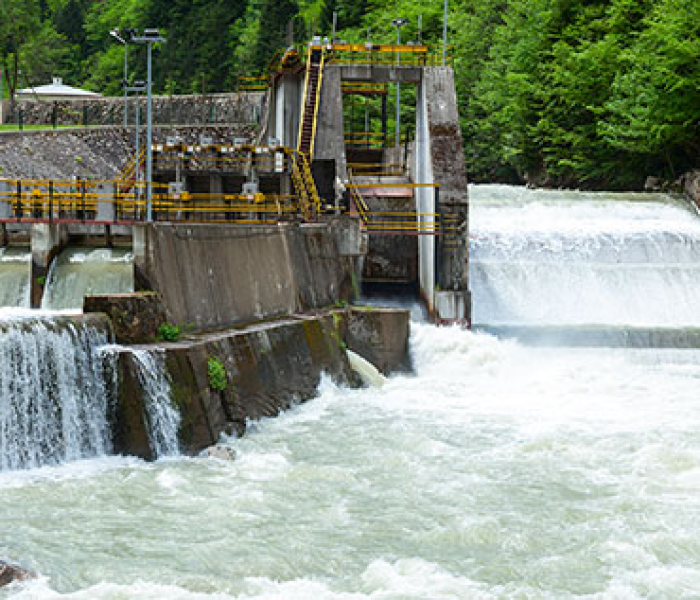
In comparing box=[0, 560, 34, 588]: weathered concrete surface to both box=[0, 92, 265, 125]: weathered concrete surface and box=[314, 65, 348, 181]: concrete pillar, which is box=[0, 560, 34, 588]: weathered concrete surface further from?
box=[0, 92, 265, 125]: weathered concrete surface

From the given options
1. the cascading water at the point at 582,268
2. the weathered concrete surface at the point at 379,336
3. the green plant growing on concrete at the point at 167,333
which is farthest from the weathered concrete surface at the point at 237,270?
the cascading water at the point at 582,268

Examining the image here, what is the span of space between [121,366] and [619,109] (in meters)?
31.6

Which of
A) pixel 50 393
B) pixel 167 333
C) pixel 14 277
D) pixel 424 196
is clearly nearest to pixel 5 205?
pixel 14 277

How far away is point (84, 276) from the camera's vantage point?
64.7 ft

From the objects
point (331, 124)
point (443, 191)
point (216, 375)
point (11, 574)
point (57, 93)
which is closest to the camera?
point (11, 574)

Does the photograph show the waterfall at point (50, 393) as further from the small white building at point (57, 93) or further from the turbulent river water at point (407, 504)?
the small white building at point (57, 93)

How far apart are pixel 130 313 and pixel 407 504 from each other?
5.48m

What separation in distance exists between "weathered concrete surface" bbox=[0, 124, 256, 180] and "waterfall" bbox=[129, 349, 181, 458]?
123 ft

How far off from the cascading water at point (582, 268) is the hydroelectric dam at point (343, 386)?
7cm

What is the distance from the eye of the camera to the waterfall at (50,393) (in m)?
14.7

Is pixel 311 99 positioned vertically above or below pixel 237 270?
above

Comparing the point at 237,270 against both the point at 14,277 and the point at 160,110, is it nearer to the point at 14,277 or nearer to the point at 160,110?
the point at 14,277

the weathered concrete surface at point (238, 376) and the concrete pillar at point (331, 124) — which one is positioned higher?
the concrete pillar at point (331, 124)

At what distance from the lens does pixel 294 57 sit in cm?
3675
